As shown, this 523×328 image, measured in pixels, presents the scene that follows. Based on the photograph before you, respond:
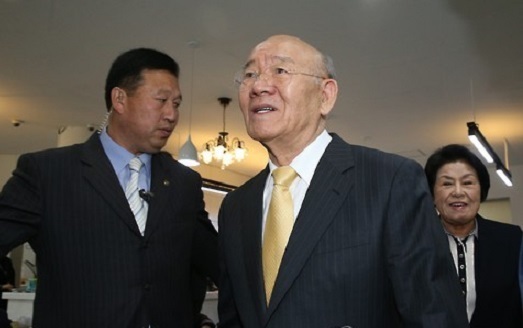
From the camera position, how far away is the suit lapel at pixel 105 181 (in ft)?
5.30

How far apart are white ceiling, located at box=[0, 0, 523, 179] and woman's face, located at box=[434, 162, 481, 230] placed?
2327mm

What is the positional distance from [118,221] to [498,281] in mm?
1534

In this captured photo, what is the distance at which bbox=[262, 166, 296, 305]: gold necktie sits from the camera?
4.40 ft

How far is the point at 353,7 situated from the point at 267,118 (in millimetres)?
3138

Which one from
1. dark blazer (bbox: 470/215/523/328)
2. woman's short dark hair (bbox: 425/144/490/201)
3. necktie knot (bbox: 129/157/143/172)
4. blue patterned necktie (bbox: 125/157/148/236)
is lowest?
dark blazer (bbox: 470/215/523/328)

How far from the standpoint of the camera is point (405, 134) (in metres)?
8.48

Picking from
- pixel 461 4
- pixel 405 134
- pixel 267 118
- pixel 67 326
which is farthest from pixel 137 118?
pixel 405 134

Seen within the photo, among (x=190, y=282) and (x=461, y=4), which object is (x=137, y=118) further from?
(x=461, y=4)

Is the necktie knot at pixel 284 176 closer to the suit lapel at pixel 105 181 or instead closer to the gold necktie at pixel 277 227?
the gold necktie at pixel 277 227

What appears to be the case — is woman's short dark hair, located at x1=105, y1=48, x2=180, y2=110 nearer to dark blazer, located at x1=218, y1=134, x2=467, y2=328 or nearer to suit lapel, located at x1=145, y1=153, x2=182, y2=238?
suit lapel, located at x1=145, y1=153, x2=182, y2=238

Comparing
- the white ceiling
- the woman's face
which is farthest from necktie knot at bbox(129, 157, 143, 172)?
the white ceiling

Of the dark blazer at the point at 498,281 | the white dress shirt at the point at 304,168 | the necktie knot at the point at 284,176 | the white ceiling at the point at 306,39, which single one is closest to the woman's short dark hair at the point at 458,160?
the dark blazer at the point at 498,281

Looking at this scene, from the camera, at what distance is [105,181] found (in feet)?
5.43

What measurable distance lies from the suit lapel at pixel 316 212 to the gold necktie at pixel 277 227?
59 mm
